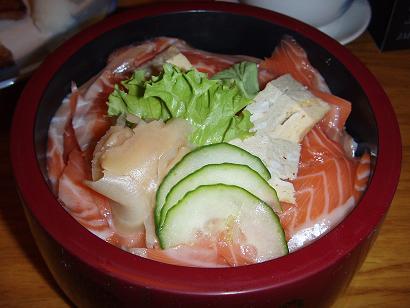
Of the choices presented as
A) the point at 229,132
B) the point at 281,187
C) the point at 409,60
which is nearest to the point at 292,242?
the point at 281,187

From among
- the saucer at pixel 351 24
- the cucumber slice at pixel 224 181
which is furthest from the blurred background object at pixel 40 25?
the cucumber slice at pixel 224 181

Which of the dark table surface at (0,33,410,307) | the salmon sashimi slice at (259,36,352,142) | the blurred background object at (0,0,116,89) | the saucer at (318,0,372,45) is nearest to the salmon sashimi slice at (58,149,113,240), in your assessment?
the dark table surface at (0,33,410,307)

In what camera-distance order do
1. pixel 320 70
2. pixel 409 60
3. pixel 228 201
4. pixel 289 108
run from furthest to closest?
1. pixel 409 60
2. pixel 320 70
3. pixel 289 108
4. pixel 228 201

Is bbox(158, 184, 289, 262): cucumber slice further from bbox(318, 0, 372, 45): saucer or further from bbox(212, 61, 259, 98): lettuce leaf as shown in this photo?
bbox(318, 0, 372, 45): saucer

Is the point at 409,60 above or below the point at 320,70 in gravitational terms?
below

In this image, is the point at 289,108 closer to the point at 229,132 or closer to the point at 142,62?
the point at 229,132

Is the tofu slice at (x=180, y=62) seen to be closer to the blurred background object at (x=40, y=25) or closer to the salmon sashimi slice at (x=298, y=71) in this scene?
the salmon sashimi slice at (x=298, y=71)
